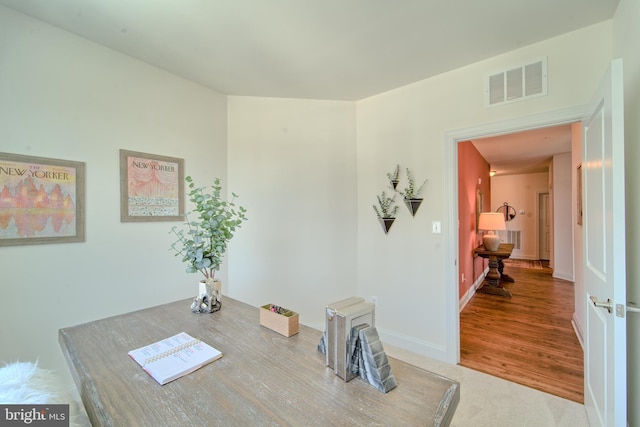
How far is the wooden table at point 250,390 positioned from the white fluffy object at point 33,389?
5cm

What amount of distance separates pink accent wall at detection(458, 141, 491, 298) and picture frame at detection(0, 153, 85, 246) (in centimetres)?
390

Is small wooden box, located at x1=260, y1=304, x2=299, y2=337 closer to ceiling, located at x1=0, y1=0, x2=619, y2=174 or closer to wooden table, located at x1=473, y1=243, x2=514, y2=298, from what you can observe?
ceiling, located at x1=0, y1=0, x2=619, y2=174

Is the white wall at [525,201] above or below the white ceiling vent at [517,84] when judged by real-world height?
below

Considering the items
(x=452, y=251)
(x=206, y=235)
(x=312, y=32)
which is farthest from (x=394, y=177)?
(x=206, y=235)

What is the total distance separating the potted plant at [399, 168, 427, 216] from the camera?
8.73ft

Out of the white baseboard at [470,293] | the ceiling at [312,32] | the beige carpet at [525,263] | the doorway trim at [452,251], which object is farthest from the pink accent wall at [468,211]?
the beige carpet at [525,263]

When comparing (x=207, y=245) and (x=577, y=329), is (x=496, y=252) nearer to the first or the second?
(x=577, y=329)

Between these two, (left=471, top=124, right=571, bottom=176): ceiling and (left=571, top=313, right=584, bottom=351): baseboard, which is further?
(left=471, top=124, right=571, bottom=176): ceiling

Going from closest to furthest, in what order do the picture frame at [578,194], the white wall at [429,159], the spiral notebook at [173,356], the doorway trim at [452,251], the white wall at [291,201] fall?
1. the spiral notebook at [173,356]
2. the white wall at [429,159]
3. the doorway trim at [452,251]
4. the white wall at [291,201]
5. the picture frame at [578,194]

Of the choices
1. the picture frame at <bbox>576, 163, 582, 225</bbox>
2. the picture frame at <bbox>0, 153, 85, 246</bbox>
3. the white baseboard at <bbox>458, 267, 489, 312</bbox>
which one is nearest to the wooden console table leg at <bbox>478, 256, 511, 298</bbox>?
the white baseboard at <bbox>458, 267, 489, 312</bbox>

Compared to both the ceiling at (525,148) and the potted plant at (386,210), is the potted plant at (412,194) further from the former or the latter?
the ceiling at (525,148)

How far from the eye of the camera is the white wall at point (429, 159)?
195 cm

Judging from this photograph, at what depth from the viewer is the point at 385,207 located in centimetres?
292

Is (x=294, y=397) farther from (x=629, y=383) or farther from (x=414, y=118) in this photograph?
(x=414, y=118)
